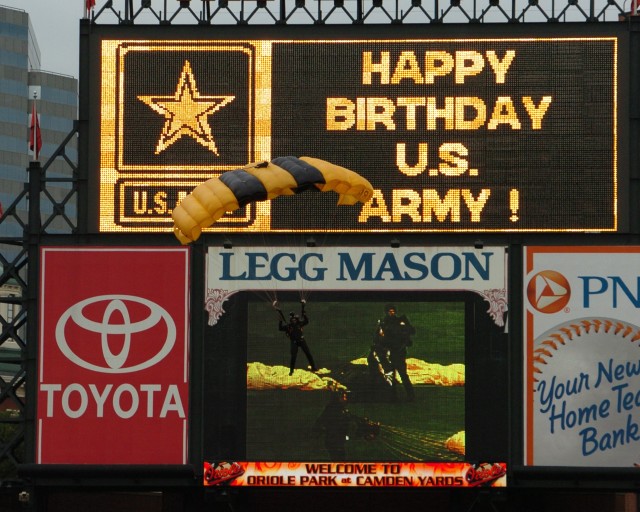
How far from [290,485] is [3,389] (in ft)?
27.3

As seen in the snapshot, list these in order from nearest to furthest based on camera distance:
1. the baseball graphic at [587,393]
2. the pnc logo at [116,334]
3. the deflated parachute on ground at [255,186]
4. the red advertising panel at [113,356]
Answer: the deflated parachute on ground at [255,186] < the baseball graphic at [587,393] < the red advertising panel at [113,356] < the pnc logo at [116,334]

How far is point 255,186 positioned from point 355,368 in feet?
21.4

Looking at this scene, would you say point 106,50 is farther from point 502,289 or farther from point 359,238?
point 502,289

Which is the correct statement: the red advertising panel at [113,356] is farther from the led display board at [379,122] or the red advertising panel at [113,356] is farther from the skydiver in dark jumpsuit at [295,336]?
the skydiver in dark jumpsuit at [295,336]

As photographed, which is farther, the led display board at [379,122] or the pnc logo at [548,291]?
the pnc logo at [548,291]

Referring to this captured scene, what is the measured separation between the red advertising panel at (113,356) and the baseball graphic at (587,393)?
9352mm

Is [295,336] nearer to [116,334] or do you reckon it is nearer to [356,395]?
[356,395]

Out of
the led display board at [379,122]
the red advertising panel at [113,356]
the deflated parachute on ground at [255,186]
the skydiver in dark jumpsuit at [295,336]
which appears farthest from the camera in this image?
the red advertising panel at [113,356]

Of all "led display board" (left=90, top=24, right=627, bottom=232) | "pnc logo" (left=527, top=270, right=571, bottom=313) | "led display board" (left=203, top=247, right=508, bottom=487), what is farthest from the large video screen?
"led display board" (left=90, top=24, right=627, bottom=232)

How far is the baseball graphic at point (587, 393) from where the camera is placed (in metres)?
41.1

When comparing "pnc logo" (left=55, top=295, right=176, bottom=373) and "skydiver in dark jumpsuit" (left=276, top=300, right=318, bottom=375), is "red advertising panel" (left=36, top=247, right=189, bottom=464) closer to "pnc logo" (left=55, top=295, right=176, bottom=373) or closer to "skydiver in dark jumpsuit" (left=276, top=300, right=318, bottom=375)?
"pnc logo" (left=55, top=295, right=176, bottom=373)

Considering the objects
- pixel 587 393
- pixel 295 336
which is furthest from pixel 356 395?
pixel 587 393

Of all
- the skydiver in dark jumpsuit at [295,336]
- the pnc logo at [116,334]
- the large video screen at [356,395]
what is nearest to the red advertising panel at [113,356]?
the pnc logo at [116,334]

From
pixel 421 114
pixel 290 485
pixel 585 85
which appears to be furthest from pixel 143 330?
pixel 585 85
